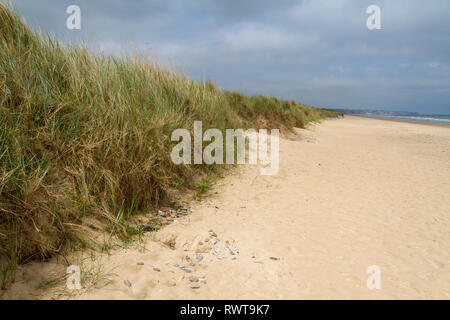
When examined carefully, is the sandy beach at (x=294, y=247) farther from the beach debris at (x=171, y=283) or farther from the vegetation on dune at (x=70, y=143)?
the vegetation on dune at (x=70, y=143)

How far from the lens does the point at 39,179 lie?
7.28 ft

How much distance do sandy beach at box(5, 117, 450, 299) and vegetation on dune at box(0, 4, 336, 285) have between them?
1.32ft

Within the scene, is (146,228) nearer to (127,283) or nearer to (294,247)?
(127,283)

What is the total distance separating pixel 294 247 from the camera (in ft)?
9.64

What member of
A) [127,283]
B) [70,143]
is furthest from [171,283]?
[70,143]

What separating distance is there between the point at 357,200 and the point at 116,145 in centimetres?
378

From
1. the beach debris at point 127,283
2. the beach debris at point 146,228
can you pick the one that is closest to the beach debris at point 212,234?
the beach debris at point 146,228

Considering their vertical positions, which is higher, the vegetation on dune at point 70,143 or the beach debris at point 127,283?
the vegetation on dune at point 70,143

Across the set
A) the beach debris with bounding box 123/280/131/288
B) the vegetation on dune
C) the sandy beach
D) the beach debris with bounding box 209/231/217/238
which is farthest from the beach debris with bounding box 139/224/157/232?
the beach debris with bounding box 123/280/131/288

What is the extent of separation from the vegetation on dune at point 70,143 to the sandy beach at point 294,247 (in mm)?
402

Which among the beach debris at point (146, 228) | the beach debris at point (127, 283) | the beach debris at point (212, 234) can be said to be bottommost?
the beach debris at point (127, 283)

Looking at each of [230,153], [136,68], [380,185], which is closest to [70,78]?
[136,68]

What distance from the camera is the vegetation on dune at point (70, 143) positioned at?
86.4 inches
